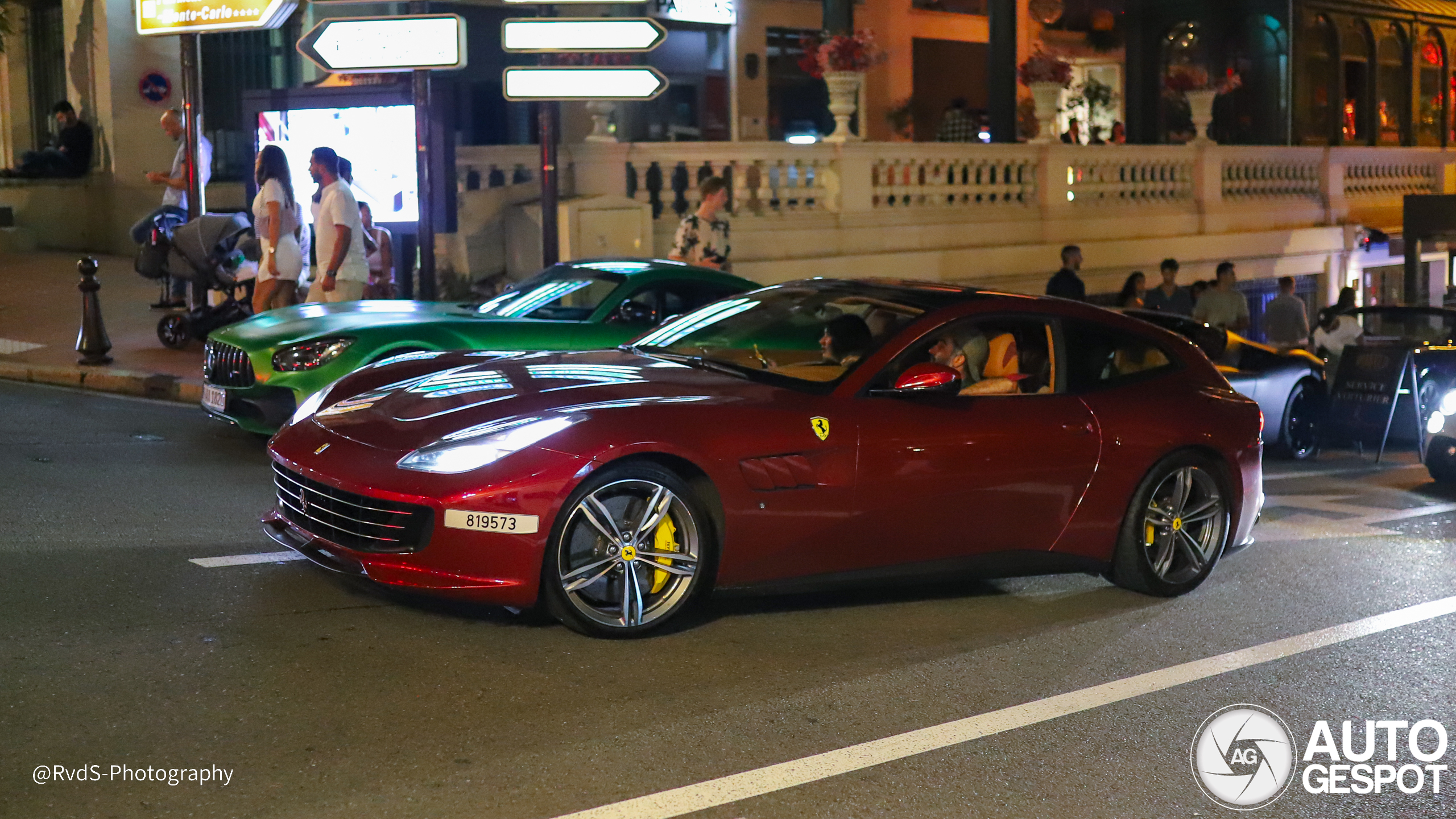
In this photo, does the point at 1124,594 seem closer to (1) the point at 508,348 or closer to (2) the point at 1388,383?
(1) the point at 508,348

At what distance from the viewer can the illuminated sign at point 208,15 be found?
1469 cm

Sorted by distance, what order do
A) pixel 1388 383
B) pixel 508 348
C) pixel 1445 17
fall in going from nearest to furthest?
pixel 508 348 < pixel 1388 383 < pixel 1445 17

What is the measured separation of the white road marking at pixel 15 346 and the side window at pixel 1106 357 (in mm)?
10789

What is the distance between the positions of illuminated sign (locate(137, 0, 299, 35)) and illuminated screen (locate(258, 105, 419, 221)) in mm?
982

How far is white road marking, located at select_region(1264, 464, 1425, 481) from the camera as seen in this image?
41.1ft

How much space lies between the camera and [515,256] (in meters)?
16.5

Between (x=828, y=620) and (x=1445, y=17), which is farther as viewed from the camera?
(x=1445, y=17)

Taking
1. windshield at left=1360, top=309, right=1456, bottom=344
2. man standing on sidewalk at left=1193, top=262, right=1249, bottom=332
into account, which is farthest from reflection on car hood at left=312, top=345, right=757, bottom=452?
man standing on sidewalk at left=1193, top=262, right=1249, bottom=332

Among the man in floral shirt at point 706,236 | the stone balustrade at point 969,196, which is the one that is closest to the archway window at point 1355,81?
the stone balustrade at point 969,196

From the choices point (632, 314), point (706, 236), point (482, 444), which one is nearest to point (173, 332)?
point (706, 236)

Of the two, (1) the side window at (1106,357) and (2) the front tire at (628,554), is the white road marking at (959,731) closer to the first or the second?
(2) the front tire at (628,554)

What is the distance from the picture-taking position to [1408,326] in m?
14.3

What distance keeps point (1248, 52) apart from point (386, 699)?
28579 mm

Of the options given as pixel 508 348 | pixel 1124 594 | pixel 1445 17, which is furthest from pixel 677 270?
pixel 1445 17
